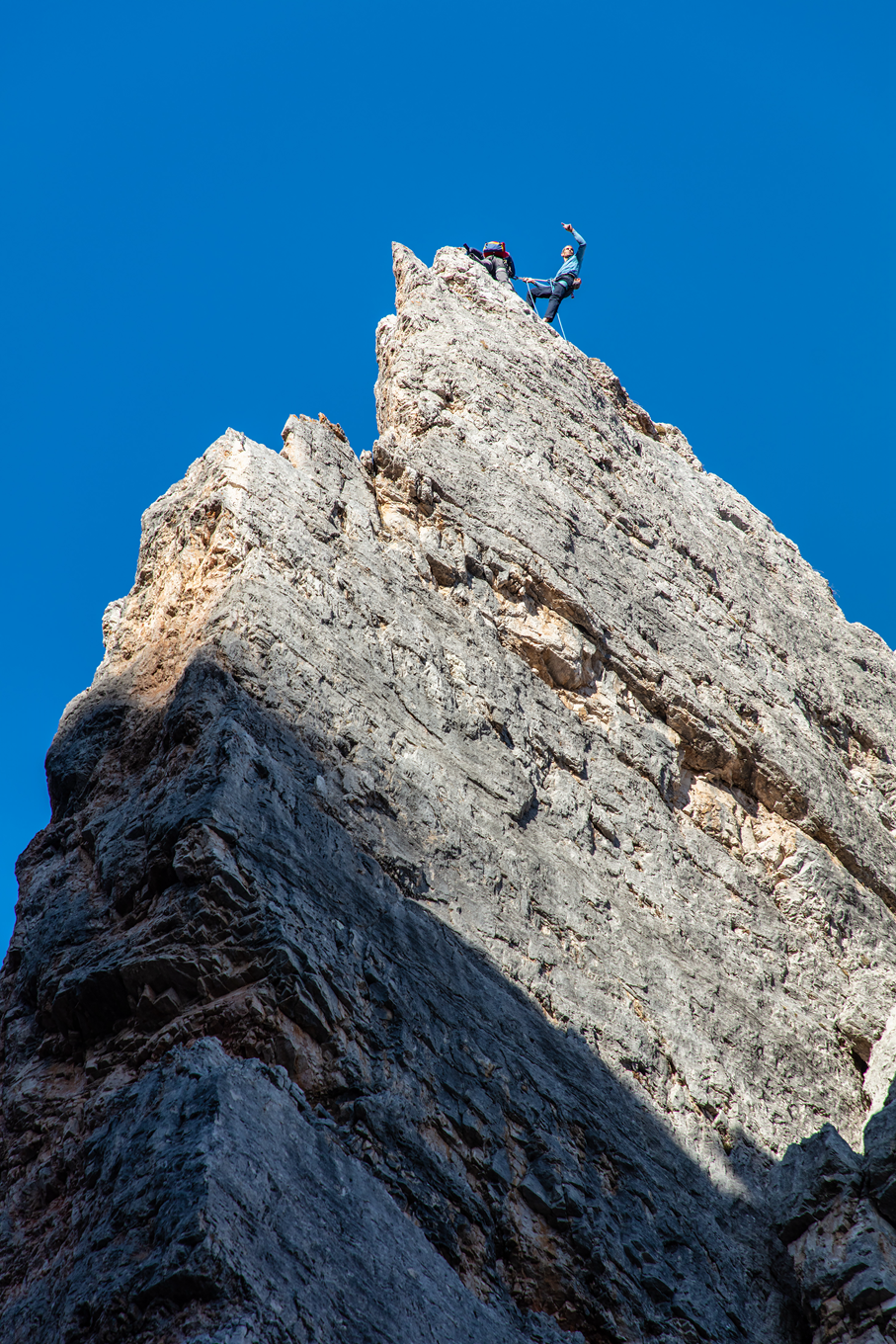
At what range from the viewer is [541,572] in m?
11.2

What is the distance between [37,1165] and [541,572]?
7139 mm

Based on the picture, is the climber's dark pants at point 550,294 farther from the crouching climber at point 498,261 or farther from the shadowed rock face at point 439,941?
the shadowed rock face at point 439,941

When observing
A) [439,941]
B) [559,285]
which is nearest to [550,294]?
[559,285]

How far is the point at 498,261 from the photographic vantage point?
19.1 metres

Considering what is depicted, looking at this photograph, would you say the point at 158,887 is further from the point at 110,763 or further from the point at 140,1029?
the point at 110,763

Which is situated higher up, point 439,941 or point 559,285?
point 559,285

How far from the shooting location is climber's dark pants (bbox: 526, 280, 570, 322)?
1967 cm

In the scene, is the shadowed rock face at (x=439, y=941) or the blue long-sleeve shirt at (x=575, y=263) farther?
the blue long-sleeve shirt at (x=575, y=263)

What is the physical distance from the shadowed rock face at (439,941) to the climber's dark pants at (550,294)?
7.05 meters

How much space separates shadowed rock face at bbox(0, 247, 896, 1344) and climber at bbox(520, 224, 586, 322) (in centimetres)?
706

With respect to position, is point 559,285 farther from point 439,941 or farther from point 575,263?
point 439,941

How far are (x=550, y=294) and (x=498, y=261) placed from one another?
120 centimetres

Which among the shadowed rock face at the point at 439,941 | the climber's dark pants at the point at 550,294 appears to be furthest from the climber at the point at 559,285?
the shadowed rock face at the point at 439,941

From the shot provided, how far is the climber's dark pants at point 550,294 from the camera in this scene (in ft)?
64.5
